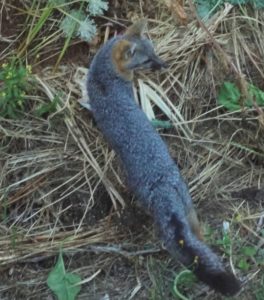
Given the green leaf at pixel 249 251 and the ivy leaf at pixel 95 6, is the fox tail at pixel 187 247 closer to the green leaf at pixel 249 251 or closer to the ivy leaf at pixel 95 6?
the green leaf at pixel 249 251

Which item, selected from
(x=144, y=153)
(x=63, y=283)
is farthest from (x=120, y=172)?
(x=63, y=283)

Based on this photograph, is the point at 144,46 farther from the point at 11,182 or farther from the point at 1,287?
the point at 1,287

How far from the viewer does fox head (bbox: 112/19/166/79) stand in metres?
3.86

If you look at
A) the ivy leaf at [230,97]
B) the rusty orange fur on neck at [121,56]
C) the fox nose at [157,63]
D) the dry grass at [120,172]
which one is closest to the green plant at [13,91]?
the dry grass at [120,172]

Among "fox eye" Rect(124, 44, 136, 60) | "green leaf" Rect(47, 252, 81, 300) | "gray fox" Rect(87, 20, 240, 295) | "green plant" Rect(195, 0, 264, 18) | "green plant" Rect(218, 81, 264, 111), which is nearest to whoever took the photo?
"gray fox" Rect(87, 20, 240, 295)

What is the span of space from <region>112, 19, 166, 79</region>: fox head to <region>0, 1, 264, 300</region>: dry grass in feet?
0.65

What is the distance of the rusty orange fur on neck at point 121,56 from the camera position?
3.86 m

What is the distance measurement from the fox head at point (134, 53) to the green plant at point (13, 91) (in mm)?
439

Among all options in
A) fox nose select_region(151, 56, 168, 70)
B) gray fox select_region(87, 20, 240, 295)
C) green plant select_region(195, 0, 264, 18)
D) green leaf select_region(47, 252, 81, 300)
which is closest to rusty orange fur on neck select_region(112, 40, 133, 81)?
gray fox select_region(87, 20, 240, 295)

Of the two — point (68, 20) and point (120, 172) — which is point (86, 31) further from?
point (120, 172)

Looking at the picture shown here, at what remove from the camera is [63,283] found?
3.54 m

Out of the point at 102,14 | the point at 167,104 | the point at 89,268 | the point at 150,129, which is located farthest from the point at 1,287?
the point at 102,14

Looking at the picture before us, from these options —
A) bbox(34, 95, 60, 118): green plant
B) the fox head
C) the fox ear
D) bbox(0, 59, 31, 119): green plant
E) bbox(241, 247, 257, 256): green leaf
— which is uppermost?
the fox ear

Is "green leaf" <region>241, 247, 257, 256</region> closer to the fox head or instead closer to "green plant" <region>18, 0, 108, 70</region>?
the fox head
